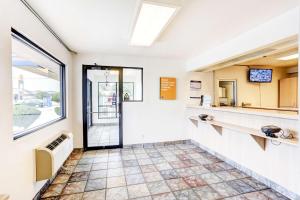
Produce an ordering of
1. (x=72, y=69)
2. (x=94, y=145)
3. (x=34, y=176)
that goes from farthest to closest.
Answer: (x=94, y=145) < (x=72, y=69) < (x=34, y=176)

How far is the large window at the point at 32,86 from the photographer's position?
1959mm

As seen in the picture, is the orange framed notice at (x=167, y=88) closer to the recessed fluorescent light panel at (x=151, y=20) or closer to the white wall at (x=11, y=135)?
the recessed fluorescent light panel at (x=151, y=20)

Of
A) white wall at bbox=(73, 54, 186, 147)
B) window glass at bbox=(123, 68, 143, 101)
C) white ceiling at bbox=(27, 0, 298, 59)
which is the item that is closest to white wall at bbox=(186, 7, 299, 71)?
white ceiling at bbox=(27, 0, 298, 59)

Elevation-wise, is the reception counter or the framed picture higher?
the framed picture

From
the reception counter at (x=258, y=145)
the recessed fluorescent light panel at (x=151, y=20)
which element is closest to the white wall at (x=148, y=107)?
the reception counter at (x=258, y=145)

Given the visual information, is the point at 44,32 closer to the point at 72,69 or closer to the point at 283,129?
the point at 72,69

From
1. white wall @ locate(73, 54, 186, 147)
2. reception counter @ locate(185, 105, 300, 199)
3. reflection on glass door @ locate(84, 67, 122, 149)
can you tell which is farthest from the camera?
reflection on glass door @ locate(84, 67, 122, 149)

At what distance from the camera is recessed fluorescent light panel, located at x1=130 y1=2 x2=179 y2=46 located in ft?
6.37

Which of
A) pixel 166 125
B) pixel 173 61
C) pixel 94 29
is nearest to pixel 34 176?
pixel 94 29

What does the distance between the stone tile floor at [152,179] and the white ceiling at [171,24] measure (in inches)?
96.8

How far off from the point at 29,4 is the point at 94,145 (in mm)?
3431

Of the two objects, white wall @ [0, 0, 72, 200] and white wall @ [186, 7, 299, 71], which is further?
white wall @ [186, 7, 299, 71]

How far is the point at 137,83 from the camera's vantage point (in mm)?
4883

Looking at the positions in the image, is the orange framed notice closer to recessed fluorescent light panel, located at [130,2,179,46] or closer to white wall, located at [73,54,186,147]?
white wall, located at [73,54,186,147]
